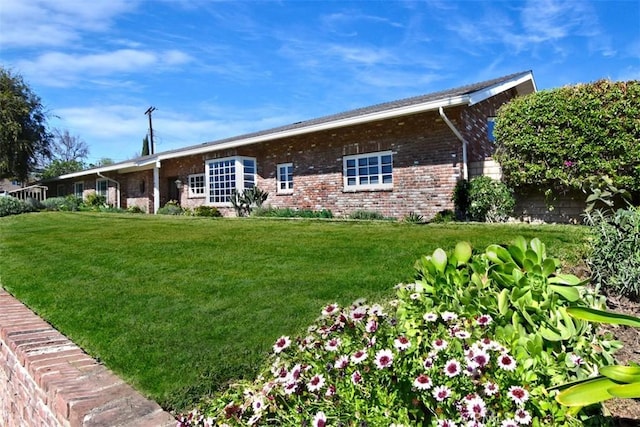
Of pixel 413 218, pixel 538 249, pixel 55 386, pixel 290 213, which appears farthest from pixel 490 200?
pixel 55 386

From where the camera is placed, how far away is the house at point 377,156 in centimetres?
1082

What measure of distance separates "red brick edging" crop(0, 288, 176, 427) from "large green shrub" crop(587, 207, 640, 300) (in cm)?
332

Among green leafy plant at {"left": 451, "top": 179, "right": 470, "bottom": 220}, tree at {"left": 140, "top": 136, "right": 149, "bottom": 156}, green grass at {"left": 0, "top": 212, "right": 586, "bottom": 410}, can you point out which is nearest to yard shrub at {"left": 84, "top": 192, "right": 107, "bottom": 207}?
tree at {"left": 140, "top": 136, "right": 149, "bottom": 156}

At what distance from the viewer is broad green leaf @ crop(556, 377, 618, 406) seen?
4.43 feet

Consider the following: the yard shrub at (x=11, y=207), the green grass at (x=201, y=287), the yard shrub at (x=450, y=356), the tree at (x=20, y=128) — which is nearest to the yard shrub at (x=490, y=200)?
the green grass at (x=201, y=287)

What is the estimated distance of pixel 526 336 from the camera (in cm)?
170

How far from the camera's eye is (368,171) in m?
12.6

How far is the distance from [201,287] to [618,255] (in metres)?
3.87

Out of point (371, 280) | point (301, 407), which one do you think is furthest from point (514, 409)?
point (371, 280)

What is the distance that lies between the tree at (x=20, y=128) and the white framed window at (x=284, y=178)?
20326 mm

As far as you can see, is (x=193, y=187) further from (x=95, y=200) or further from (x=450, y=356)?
(x=450, y=356)

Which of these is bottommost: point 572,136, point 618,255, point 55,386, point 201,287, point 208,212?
point 55,386

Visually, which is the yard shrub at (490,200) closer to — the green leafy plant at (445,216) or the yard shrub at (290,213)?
the green leafy plant at (445,216)

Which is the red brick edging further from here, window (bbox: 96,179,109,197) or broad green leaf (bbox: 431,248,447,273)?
window (bbox: 96,179,109,197)
